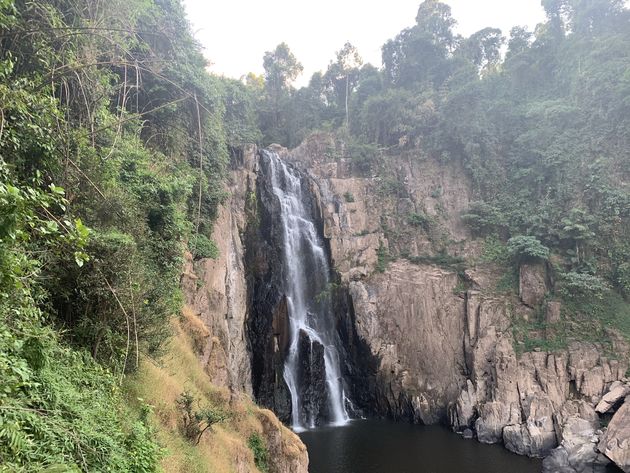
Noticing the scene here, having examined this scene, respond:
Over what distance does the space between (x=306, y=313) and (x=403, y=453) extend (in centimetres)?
978

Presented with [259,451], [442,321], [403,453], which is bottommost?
[403,453]

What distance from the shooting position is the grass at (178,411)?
316 inches

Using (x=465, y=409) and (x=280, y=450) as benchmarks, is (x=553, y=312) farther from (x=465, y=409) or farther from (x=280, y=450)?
(x=280, y=450)

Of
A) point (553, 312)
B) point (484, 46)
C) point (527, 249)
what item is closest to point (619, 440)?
point (553, 312)

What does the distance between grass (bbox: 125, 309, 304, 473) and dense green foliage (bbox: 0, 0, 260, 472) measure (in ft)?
2.46

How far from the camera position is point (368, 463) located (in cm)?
1644

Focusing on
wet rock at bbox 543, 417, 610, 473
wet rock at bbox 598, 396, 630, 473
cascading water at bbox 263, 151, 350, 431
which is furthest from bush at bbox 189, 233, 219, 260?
wet rock at bbox 598, 396, 630, 473

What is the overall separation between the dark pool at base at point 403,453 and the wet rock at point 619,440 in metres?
2.71

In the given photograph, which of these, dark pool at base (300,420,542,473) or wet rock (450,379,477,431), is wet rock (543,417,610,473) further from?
wet rock (450,379,477,431)

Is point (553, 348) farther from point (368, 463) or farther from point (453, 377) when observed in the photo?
point (368, 463)

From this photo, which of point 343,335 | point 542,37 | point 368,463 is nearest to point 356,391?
point 343,335

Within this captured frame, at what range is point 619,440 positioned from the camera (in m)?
16.1

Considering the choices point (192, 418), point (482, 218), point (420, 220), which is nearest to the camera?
point (192, 418)

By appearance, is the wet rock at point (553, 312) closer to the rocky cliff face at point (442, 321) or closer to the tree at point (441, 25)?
→ the rocky cliff face at point (442, 321)
